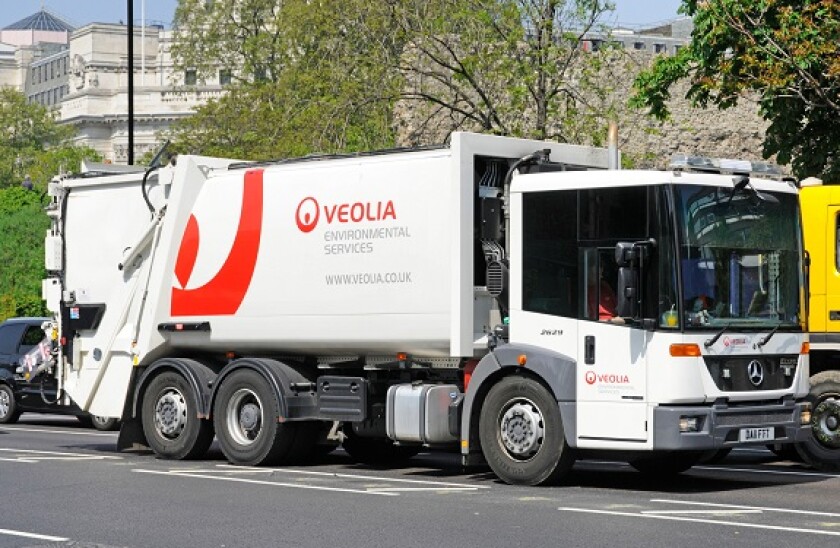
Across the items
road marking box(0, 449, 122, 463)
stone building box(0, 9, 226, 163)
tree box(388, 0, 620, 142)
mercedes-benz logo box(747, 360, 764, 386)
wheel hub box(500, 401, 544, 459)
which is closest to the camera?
mercedes-benz logo box(747, 360, 764, 386)

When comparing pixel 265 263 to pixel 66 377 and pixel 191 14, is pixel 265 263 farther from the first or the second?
pixel 191 14

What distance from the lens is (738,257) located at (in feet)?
52.9

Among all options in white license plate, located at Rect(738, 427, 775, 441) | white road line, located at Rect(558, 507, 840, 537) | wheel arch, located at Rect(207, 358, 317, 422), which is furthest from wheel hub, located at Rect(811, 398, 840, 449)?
wheel arch, located at Rect(207, 358, 317, 422)

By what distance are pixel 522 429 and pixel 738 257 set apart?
2.51m

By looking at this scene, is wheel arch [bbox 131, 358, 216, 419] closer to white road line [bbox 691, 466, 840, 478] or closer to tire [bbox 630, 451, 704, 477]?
tire [bbox 630, 451, 704, 477]

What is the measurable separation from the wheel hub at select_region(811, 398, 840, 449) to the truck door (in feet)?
11.5

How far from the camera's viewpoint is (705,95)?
978 inches

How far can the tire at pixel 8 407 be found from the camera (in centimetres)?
2838

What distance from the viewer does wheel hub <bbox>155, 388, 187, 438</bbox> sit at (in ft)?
64.4

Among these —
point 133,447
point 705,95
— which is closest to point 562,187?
point 133,447

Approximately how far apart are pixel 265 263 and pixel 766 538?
7787mm

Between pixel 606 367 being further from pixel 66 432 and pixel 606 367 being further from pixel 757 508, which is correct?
pixel 66 432

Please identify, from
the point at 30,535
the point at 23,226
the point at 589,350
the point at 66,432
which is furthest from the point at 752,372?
the point at 23,226

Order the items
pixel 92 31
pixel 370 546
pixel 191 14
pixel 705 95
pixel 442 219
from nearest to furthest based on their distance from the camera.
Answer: pixel 370 546 → pixel 442 219 → pixel 705 95 → pixel 191 14 → pixel 92 31
